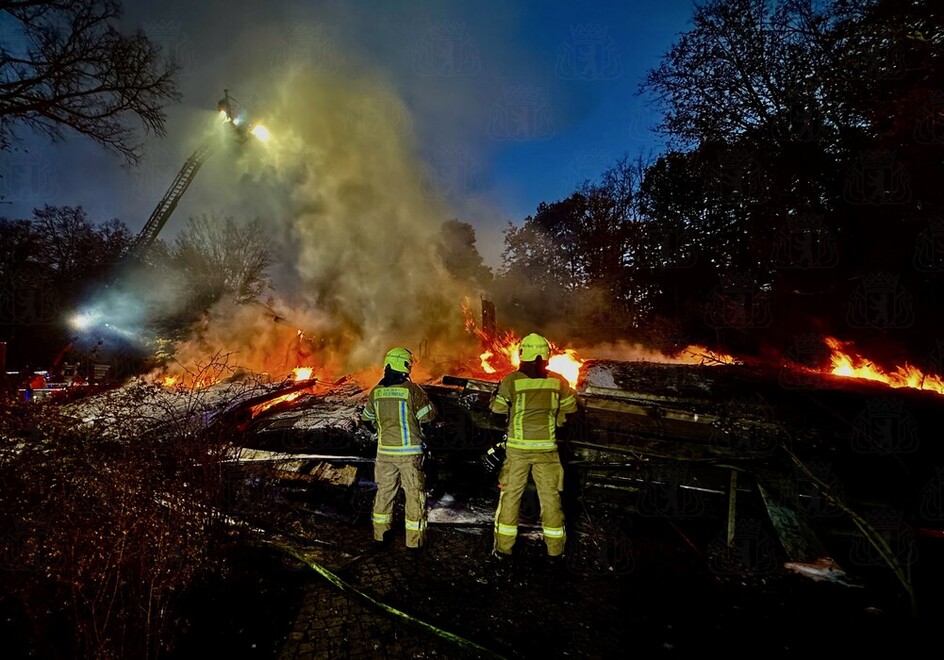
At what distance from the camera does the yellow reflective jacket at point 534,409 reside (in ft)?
14.5

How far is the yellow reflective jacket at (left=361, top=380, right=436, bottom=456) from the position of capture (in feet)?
14.9

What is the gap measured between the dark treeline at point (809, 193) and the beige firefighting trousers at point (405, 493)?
36.3ft

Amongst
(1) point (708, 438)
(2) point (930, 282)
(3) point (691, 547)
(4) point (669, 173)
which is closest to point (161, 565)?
(3) point (691, 547)
